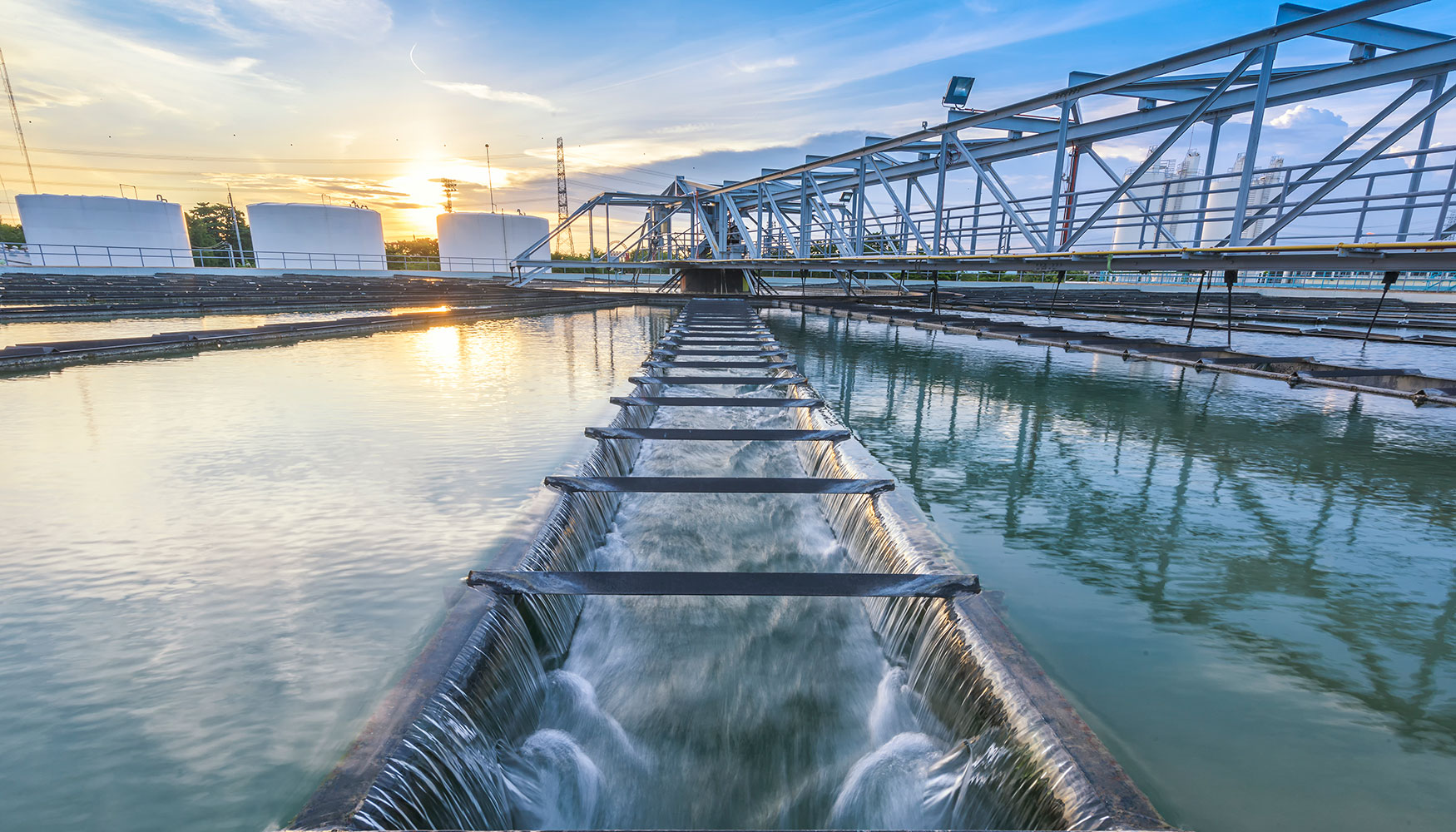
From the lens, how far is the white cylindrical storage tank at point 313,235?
3878 centimetres

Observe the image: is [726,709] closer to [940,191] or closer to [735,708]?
[735,708]

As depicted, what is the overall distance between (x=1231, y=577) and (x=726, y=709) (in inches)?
116

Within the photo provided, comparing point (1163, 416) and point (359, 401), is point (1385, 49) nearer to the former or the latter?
point (1163, 416)

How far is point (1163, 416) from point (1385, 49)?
5009 mm

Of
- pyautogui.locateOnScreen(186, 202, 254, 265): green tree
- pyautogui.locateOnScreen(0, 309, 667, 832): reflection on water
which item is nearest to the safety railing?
pyautogui.locateOnScreen(186, 202, 254, 265): green tree

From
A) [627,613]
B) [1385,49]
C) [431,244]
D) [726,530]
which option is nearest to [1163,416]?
[1385,49]

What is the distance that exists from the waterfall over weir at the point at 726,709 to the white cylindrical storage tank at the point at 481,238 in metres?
45.9

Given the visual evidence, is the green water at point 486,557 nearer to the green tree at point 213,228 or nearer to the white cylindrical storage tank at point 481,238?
the white cylindrical storage tank at point 481,238

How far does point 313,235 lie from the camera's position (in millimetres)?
39844

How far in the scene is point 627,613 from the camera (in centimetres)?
357

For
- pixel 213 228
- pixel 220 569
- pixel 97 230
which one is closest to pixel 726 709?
pixel 220 569

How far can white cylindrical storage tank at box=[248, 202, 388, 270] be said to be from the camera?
38.8 meters

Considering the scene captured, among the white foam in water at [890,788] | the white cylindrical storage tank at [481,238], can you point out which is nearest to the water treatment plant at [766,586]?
the white foam in water at [890,788]

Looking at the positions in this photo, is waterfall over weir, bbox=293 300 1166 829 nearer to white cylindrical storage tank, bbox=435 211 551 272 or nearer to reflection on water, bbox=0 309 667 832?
reflection on water, bbox=0 309 667 832
